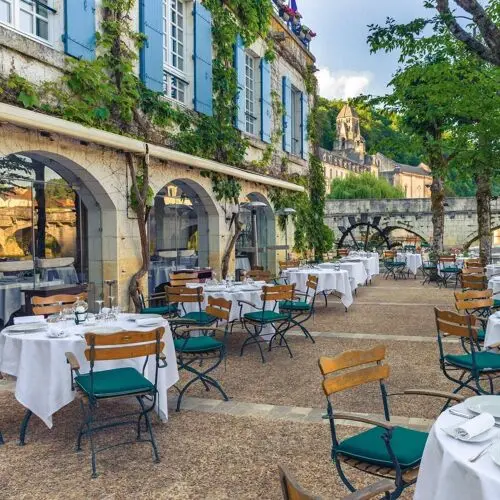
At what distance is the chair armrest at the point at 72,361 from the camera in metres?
3.45

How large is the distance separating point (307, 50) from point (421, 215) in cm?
1000

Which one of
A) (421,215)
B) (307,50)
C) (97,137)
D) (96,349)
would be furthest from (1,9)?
(421,215)

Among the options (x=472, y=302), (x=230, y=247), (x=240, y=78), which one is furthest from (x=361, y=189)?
(x=472, y=302)

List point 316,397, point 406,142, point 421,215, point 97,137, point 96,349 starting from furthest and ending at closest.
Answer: point 421,215
point 406,142
point 97,137
point 316,397
point 96,349

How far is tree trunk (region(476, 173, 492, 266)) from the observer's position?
1334 cm

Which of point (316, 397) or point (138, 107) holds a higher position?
point (138, 107)

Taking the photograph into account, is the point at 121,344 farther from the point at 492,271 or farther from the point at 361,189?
the point at 361,189

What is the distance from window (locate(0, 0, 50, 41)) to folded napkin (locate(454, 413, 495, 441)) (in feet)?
20.6

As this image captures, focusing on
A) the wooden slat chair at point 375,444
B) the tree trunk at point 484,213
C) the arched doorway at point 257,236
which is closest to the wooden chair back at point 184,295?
the wooden slat chair at point 375,444

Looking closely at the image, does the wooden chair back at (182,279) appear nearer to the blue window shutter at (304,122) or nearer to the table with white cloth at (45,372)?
the table with white cloth at (45,372)

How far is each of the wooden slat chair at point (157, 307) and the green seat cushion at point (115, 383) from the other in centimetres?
312

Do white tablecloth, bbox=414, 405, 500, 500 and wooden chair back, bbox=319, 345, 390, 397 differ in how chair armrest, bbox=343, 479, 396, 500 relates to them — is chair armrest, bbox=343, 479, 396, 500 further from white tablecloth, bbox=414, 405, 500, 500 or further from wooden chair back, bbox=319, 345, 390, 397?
wooden chair back, bbox=319, 345, 390, 397

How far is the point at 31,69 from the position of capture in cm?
634

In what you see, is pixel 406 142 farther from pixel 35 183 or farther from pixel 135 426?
pixel 135 426
